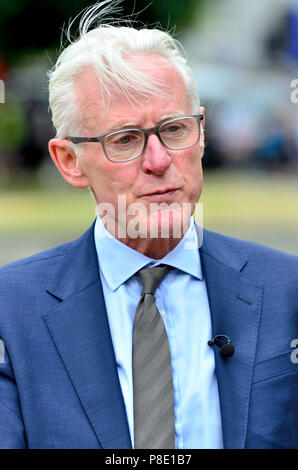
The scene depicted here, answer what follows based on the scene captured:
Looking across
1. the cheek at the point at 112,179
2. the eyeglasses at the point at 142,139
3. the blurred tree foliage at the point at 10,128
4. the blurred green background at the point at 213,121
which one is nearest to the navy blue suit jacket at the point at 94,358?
the cheek at the point at 112,179

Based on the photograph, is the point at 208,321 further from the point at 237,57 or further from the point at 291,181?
the point at 237,57

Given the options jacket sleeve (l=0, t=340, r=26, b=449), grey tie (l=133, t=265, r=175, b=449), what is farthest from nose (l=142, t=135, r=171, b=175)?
jacket sleeve (l=0, t=340, r=26, b=449)

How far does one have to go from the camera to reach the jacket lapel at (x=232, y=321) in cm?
260

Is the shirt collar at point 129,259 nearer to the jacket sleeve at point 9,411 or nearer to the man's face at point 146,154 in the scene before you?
the man's face at point 146,154

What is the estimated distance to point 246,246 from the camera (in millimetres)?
3086

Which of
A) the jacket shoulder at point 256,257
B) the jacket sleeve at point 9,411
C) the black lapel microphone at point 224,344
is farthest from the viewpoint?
the jacket shoulder at point 256,257

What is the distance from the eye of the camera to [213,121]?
31516 millimetres

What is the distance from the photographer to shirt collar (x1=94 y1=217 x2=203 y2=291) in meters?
Answer: 2.83

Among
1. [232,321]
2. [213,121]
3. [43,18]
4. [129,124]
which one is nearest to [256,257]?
[232,321]

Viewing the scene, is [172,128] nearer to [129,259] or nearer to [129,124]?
[129,124]

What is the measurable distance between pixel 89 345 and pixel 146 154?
2.15 ft

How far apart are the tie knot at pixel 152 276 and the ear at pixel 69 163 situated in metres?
0.42
